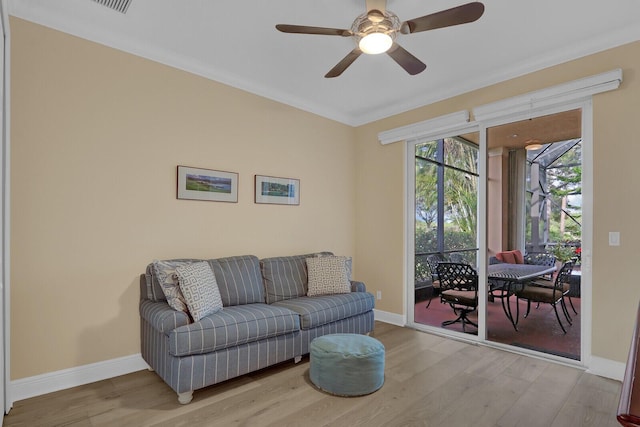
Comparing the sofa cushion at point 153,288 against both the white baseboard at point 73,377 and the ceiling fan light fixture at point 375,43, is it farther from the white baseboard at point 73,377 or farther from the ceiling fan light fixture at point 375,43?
the ceiling fan light fixture at point 375,43

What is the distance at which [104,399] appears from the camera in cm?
243

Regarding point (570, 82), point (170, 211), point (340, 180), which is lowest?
point (170, 211)

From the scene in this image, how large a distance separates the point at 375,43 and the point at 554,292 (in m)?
2.85

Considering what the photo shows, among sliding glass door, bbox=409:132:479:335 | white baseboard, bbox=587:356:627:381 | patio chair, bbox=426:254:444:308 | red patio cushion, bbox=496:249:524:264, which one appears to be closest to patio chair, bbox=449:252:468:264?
sliding glass door, bbox=409:132:479:335

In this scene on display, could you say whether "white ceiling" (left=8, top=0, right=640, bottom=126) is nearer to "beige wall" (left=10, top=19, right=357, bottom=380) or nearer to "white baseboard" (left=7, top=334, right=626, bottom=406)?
"beige wall" (left=10, top=19, right=357, bottom=380)

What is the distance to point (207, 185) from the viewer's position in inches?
133

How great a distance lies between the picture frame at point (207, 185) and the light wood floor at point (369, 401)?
5.25 ft

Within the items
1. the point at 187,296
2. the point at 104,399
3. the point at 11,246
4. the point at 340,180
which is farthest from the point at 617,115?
the point at 11,246

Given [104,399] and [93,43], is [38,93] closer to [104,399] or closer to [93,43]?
[93,43]

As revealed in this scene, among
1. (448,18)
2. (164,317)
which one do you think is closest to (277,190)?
(164,317)

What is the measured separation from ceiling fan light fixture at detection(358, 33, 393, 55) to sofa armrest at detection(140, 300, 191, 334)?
7.43ft

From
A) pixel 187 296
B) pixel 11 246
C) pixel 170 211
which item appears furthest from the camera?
pixel 170 211

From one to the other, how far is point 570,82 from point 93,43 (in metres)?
4.00

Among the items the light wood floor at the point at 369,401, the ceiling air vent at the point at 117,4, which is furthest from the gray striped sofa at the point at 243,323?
the ceiling air vent at the point at 117,4
